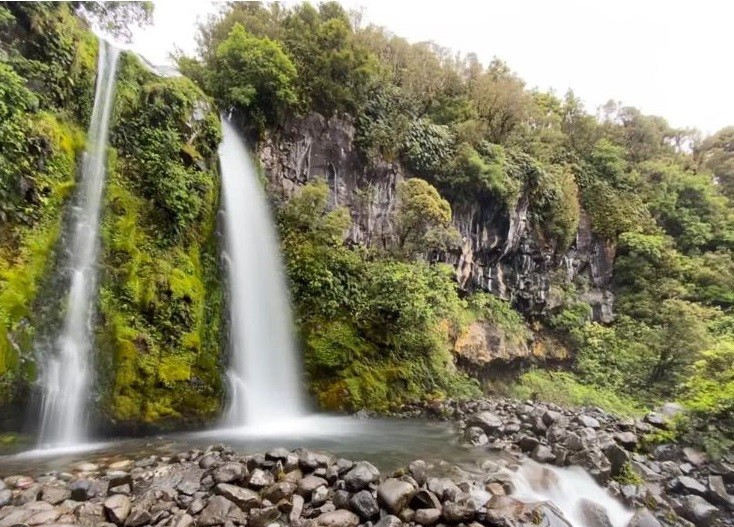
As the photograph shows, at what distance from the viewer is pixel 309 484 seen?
5.50 m

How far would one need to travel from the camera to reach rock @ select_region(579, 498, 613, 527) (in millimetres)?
A: 5793

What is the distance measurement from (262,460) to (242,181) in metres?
8.78

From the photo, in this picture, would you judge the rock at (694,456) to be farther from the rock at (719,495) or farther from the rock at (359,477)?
the rock at (359,477)

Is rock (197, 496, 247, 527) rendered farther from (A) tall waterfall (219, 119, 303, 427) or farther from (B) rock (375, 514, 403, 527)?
(A) tall waterfall (219, 119, 303, 427)

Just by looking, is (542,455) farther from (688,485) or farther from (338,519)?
(338,519)

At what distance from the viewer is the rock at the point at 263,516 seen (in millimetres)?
4770

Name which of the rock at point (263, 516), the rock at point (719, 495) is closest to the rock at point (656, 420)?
the rock at point (719, 495)

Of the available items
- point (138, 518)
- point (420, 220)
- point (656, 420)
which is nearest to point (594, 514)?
point (656, 420)

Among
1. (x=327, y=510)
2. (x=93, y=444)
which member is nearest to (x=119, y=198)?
(x=93, y=444)

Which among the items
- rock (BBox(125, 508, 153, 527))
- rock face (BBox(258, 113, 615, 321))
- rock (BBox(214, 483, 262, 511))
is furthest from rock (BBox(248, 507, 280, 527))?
rock face (BBox(258, 113, 615, 321))

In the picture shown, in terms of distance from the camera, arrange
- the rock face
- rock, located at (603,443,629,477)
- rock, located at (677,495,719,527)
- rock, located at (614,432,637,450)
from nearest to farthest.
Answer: rock, located at (677,495,719,527)
rock, located at (603,443,629,477)
rock, located at (614,432,637,450)
the rock face

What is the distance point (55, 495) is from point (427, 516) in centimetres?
432

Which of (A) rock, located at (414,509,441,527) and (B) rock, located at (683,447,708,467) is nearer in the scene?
(A) rock, located at (414,509,441,527)

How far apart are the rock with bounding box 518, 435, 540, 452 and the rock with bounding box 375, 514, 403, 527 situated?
4188 mm
